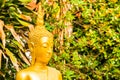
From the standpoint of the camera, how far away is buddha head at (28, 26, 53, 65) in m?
2.93

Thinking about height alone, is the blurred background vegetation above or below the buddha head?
below

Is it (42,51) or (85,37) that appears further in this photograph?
(85,37)

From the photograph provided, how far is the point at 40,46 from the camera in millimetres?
2932

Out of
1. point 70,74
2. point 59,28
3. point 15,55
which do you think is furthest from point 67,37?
point 15,55

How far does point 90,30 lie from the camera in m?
6.16

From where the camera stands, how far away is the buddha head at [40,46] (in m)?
2.93

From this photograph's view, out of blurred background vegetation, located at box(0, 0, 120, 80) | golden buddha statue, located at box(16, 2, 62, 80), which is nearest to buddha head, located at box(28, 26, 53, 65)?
golden buddha statue, located at box(16, 2, 62, 80)

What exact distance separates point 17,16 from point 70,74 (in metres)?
1.17

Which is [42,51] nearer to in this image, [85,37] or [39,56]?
[39,56]

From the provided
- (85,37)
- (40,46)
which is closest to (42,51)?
Answer: (40,46)

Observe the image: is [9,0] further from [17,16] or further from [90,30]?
[90,30]

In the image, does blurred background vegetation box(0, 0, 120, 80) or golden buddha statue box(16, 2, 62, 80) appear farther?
blurred background vegetation box(0, 0, 120, 80)

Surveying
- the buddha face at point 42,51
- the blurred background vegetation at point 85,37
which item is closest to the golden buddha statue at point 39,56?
the buddha face at point 42,51

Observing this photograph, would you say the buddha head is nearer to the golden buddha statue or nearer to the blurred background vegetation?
the golden buddha statue
